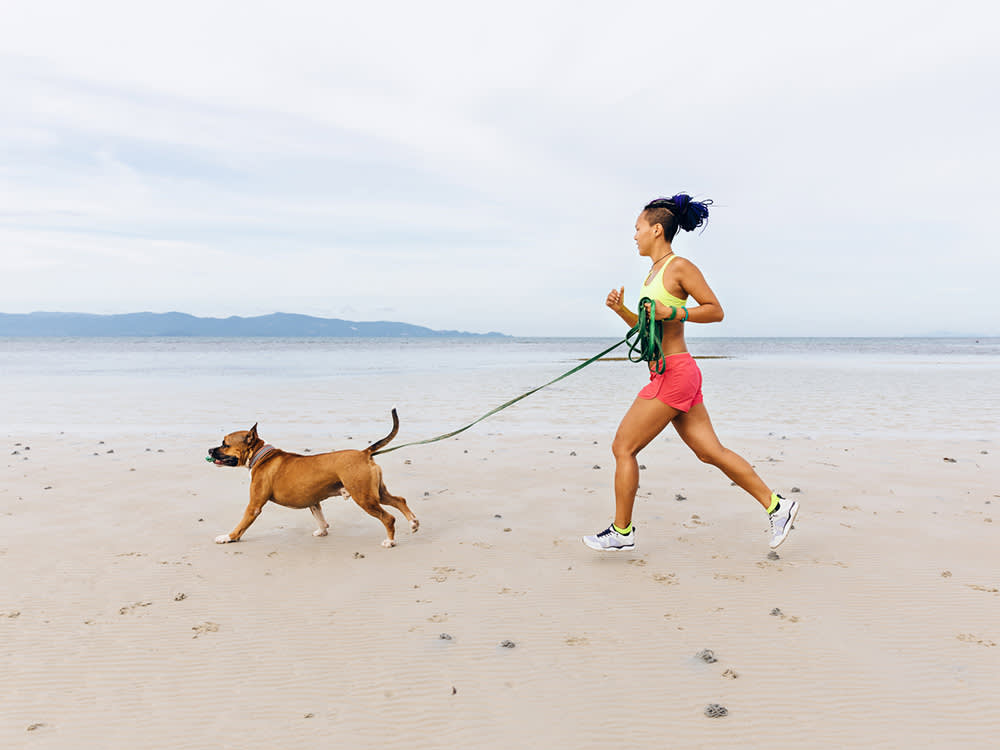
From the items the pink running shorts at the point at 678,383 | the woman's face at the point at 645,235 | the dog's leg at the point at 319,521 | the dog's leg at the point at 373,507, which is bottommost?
the dog's leg at the point at 319,521

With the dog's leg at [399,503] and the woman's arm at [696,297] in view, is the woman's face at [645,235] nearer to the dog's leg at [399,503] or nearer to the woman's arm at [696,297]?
the woman's arm at [696,297]

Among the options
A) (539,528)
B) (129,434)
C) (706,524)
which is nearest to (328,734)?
(539,528)

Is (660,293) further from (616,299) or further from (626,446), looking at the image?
(626,446)

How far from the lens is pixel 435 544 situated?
17.6 ft

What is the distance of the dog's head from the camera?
535cm

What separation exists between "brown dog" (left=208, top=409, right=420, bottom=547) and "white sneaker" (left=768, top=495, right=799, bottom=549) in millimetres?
2976

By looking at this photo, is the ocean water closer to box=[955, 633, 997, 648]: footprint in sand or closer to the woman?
the woman

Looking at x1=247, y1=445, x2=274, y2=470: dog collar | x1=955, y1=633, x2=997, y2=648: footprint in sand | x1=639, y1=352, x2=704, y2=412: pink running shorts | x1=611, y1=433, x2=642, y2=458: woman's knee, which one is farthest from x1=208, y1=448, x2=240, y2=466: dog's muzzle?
x1=955, y1=633, x2=997, y2=648: footprint in sand

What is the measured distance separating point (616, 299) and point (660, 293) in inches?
13.3

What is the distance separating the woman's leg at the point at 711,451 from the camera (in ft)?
15.6

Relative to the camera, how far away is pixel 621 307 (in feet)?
16.2

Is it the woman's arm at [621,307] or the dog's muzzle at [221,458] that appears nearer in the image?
the woman's arm at [621,307]

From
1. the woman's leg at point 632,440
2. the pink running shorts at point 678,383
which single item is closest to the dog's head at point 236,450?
the woman's leg at point 632,440

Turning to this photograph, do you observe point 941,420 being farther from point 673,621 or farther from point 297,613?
point 297,613
